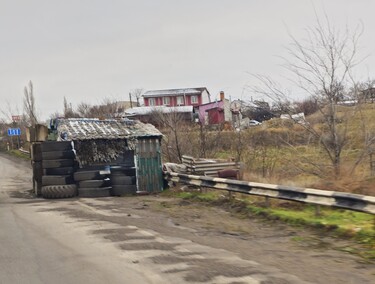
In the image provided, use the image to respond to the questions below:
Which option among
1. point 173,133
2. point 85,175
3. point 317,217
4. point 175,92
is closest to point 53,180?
point 85,175

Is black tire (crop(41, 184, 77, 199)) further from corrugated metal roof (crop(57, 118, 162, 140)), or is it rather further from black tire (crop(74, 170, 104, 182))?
corrugated metal roof (crop(57, 118, 162, 140))

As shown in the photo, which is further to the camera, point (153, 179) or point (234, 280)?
point (153, 179)

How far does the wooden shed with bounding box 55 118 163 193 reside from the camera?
16.4 metres

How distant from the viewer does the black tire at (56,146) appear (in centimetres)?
1568

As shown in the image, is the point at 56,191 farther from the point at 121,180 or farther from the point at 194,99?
the point at 194,99

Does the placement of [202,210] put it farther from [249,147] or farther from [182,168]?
[249,147]

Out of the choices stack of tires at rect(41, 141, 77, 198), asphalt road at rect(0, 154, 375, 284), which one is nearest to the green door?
stack of tires at rect(41, 141, 77, 198)

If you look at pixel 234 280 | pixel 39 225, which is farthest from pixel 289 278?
pixel 39 225

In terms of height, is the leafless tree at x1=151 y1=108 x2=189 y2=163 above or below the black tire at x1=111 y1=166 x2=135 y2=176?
above

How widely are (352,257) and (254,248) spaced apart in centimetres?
144

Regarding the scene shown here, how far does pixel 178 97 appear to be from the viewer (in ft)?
281

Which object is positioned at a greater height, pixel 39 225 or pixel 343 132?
pixel 343 132

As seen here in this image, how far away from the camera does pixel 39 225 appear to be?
30.5ft

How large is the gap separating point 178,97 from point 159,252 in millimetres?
79778
